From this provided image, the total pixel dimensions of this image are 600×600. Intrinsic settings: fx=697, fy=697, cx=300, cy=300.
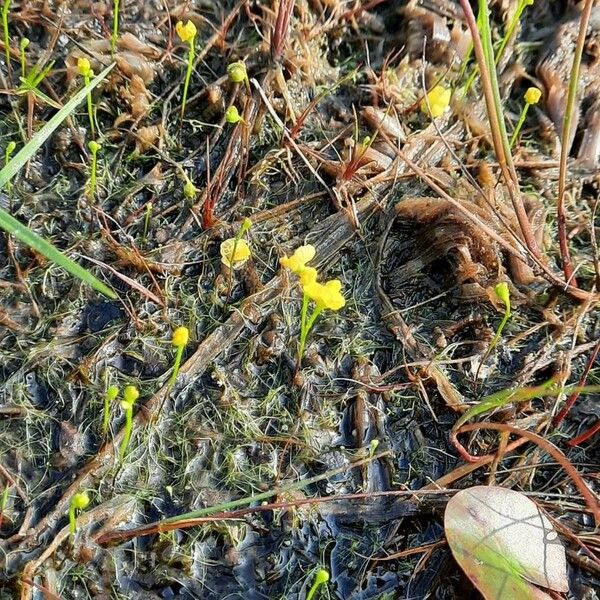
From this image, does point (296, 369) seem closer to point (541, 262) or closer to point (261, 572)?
point (261, 572)

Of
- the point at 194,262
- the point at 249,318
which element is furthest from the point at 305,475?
the point at 194,262

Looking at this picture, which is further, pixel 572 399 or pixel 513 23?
pixel 513 23

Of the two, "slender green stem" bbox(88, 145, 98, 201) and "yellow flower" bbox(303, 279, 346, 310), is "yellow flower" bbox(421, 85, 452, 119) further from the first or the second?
"slender green stem" bbox(88, 145, 98, 201)

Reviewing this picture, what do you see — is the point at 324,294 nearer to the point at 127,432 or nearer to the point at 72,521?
the point at 127,432

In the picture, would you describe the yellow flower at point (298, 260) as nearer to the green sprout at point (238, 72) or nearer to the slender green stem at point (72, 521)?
the green sprout at point (238, 72)

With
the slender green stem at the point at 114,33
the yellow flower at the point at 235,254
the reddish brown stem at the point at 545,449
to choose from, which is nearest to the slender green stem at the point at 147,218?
the yellow flower at the point at 235,254

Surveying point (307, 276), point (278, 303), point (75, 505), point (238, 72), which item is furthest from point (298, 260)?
point (75, 505)

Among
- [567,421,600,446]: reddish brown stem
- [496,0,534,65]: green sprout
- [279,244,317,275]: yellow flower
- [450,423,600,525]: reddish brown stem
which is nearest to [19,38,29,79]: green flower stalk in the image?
[279,244,317,275]: yellow flower
